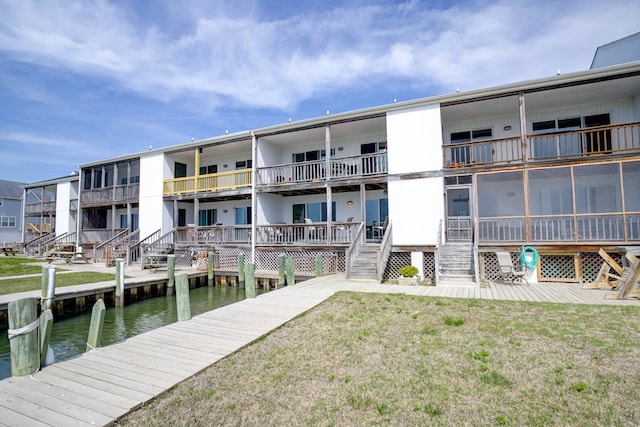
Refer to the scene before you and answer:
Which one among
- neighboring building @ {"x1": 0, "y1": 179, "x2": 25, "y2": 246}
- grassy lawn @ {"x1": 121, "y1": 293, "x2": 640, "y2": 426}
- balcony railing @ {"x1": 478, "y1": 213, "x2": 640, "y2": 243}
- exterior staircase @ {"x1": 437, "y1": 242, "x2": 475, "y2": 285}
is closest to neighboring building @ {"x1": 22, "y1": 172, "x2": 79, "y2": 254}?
neighboring building @ {"x1": 0, "y1": 179, "x2": 25, "y2": 246}

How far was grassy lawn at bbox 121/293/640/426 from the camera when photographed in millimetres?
3676

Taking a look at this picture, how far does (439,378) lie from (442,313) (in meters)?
3.14

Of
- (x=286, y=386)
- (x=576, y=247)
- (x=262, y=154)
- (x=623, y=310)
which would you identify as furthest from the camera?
(x=262, y=154)

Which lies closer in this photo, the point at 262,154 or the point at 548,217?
the point at 548,217

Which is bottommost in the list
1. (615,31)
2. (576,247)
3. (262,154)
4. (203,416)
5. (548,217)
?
(203,416)

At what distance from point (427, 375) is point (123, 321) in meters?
10.2

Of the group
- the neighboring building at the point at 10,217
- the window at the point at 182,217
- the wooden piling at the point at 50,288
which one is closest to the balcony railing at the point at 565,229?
the wooden piling at the point at 50,288

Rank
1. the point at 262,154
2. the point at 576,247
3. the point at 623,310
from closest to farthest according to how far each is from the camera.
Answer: the point at 623,310 < the point at 576,247 < the point at 262,154

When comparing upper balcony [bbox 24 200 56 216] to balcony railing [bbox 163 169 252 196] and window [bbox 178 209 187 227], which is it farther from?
balcony railing [bbox 163 169 252 196]

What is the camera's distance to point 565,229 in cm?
1254

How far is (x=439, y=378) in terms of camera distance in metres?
4.52

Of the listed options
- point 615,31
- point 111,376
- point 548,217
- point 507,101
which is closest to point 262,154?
point 507,101

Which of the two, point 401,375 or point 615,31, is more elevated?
point 615,31

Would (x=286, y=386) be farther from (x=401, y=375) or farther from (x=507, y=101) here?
(x=507, y=101)
